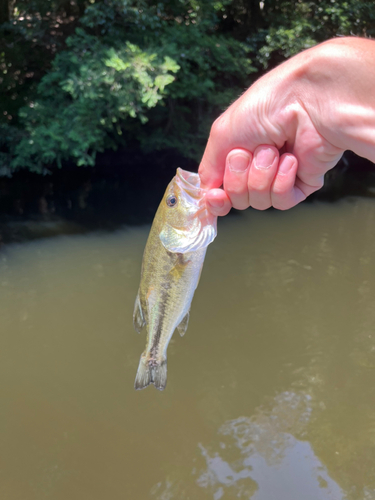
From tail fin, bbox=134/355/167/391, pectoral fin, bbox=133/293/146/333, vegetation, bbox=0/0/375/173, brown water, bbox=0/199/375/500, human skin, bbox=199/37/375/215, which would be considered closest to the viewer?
human skin, bbox=199/37/375/215

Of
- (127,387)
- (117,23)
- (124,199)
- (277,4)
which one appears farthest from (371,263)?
(277,4)

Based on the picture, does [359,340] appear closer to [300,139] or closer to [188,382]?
[188,382]

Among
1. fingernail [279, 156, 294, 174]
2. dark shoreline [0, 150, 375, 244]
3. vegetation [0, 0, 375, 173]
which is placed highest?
vegetation [0, 0, 375, 173]

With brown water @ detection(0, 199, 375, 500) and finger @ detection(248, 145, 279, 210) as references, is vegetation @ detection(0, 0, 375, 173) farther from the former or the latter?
finger @ detection(248, 145, 279, 210)

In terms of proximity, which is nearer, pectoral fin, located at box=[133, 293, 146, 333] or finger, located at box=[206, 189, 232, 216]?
finger, located at box=[206, 189, 232, 216]

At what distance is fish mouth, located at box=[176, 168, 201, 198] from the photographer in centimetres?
174

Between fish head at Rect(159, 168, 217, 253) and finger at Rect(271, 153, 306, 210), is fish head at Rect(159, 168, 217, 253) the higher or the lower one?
the lower one

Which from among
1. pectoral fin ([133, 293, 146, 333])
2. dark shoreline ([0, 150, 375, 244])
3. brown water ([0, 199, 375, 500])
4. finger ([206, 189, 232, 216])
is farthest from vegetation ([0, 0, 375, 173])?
finger ([206, 189, 232, 216])

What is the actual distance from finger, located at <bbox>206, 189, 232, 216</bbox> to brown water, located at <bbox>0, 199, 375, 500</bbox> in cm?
246

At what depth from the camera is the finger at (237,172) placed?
162cm

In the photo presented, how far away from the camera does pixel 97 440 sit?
3.58m

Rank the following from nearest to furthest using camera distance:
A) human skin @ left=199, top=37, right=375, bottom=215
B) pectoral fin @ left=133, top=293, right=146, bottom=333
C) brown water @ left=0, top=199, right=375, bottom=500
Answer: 1. human skin @ left=199, top=37, right=375, bottom=215
2. pectoral fin @ left=133, top=293, right=146, bottom=333
3. brown water @ left=0, top=199, right=375, bottom=500

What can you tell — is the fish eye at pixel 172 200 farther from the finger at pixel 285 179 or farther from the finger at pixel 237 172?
the finger at pixel 285 179

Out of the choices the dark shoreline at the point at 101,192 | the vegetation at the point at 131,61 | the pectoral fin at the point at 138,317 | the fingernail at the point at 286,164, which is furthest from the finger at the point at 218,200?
the vegetation at the point at 131,61
